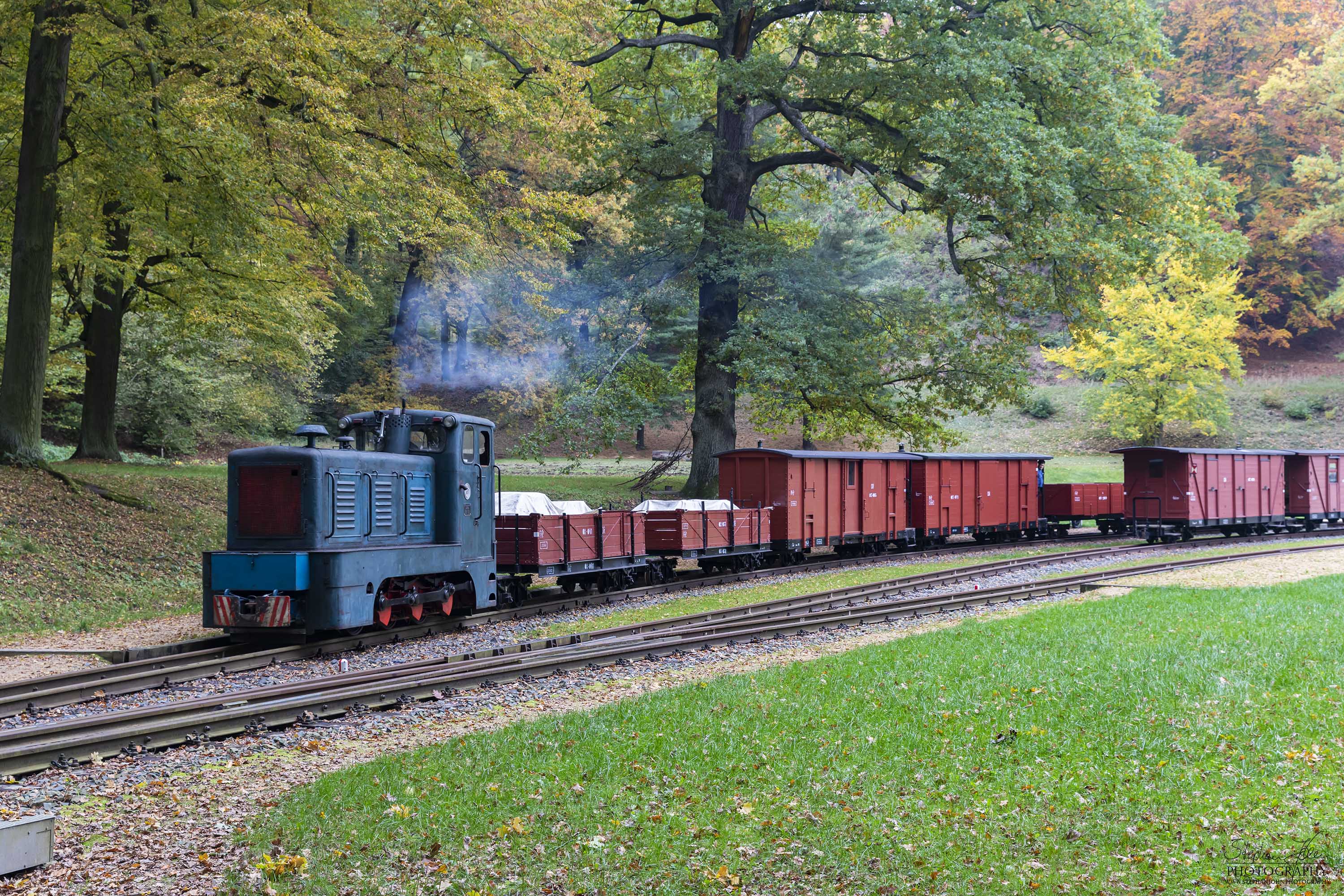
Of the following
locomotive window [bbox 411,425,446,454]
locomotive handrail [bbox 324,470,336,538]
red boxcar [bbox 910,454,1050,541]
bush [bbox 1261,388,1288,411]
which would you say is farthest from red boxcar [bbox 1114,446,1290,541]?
locomotive handrail [bbox 324,470,336,538]

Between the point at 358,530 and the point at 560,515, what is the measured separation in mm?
4617

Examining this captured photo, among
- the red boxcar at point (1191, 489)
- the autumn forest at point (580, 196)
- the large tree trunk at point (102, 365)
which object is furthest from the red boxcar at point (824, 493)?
the large tree trunk at point (102, 365)

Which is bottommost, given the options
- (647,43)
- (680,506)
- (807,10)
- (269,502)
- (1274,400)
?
(680,506)

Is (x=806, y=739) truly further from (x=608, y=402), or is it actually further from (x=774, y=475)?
(x=608, y=402)

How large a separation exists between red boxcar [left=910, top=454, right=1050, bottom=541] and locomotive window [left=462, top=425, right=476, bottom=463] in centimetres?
1595

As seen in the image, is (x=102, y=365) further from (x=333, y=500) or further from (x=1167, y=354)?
(x=1167, y=354)

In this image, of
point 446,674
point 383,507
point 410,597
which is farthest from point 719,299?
point 446,674

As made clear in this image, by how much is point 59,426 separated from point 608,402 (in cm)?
2597

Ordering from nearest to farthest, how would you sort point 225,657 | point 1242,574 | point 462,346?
point 225,657 < point 1242,574 < point 462,346

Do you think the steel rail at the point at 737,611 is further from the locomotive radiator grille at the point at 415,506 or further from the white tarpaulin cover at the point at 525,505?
the white tarpaulin cover at the point at 525,505

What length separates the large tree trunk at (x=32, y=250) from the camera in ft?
64.9

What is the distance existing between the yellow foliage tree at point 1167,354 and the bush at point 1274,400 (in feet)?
27.7

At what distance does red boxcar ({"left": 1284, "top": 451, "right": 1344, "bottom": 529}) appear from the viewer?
35.4 meters

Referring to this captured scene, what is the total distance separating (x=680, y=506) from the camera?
21.5 meters
